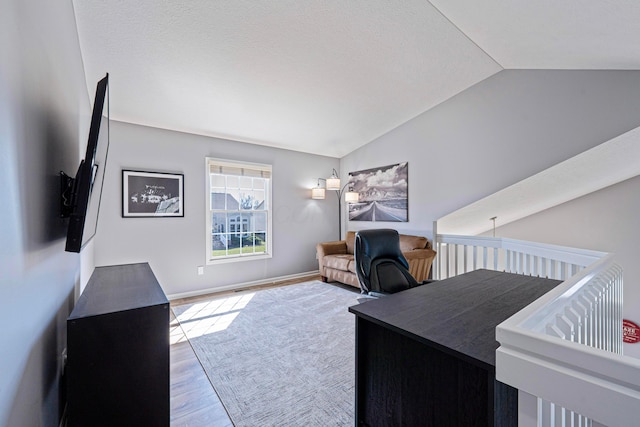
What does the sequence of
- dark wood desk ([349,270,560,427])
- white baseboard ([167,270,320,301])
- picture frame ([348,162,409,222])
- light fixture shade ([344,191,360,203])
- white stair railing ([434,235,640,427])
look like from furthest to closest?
light fixture shade ([344,191,360,203]), picture frame ([348,162,409,222]), white baseboard ([167,270,320,301]), dark wood desk ([349,270,560,427]), white stair railing ([434,235,640,427])

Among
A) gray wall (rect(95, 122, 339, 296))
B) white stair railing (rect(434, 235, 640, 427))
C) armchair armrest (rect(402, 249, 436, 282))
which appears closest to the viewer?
white stair railing (rect(434, 235, 640, 427))

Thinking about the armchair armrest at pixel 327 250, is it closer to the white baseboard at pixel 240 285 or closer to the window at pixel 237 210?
the white baseboard at pixel 240 285

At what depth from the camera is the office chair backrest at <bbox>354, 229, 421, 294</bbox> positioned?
2.16 meters

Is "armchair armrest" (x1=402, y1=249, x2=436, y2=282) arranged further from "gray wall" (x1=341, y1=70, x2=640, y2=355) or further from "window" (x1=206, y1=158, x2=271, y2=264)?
"window" (x1=206, y1=158, x2=271, y2=264)

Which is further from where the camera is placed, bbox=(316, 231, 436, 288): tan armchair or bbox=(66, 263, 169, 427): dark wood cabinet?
bbox=(316, 231, 436, 288): tan armchair

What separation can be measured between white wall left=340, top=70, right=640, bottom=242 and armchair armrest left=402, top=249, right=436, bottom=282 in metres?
0.54

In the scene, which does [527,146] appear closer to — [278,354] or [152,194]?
[278,354]

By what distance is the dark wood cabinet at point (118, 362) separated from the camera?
1.12 metres

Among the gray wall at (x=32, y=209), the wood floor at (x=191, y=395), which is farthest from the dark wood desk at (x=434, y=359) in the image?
the gray wall at (x=32, y=209)

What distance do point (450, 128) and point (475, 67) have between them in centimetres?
88

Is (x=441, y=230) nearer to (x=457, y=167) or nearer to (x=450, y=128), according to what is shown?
(x=457, y=167)

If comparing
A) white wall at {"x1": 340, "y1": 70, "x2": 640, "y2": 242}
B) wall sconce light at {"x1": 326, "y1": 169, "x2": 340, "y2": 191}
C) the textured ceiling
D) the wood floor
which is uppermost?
the textured ceiling

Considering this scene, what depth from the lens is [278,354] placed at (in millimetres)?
2340

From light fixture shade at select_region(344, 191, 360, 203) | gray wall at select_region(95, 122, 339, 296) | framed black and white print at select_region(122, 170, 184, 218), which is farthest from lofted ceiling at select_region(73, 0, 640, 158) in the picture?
light fixture shade at select_region(344, 191, 360, 203)
